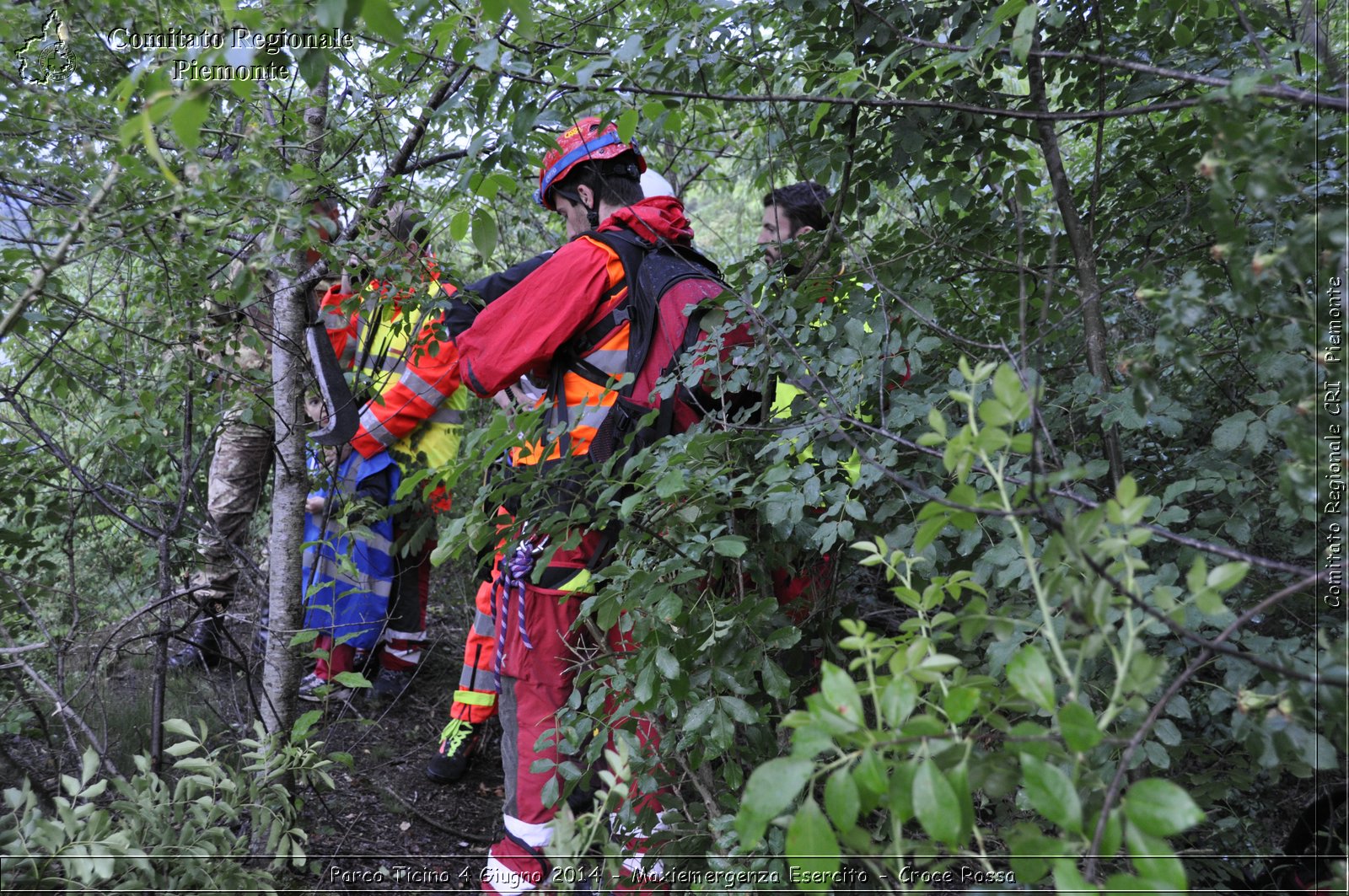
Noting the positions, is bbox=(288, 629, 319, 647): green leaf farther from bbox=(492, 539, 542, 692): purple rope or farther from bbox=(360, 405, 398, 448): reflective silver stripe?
bbox=(360, 405, 398, 448): reflective silver stripe

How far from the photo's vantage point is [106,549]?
339 centimetres

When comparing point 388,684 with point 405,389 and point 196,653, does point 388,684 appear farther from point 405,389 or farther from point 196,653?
point 405,389

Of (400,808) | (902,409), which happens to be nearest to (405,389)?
(400,808)

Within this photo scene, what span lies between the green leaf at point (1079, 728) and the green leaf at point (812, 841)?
23 centimetres

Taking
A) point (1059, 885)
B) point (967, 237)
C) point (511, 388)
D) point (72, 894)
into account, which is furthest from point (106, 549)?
point (1059, 885)

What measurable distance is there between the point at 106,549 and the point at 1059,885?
3.77 meters

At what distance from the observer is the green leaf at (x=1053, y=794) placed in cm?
74

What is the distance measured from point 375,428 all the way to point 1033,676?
340 cm

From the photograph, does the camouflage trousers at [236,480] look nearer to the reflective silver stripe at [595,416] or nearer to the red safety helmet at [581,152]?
the red safety helmet at [581,152]

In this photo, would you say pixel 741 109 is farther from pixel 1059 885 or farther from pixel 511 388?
pixel 1059 885

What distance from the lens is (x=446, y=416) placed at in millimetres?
4004

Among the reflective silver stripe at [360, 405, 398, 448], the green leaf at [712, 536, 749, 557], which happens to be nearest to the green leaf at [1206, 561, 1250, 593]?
the green leaf at [712, 536, 749, 557]

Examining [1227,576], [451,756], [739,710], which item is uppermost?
[1227,576]

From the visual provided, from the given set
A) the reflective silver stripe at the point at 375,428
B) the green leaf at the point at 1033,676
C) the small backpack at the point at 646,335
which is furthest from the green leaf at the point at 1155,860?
the reflective silver stripe at the point at 375,428
